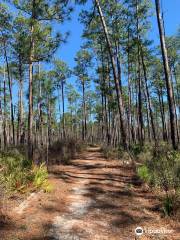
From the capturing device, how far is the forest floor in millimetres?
6555

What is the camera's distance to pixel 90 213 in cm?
802

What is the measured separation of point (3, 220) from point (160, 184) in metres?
5.01

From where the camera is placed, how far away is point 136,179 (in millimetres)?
11445

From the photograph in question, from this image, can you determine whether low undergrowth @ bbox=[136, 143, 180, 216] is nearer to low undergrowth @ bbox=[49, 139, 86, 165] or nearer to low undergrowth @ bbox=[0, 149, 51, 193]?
low undergrowth @ bbox=[0, 149, 51, 193]

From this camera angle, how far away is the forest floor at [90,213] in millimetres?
6555

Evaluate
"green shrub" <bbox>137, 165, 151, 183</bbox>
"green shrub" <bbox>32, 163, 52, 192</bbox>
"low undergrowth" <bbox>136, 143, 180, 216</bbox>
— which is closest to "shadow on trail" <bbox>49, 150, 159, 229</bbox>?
"green shrub" <bbox>137, 165, 151, 183</bbox>

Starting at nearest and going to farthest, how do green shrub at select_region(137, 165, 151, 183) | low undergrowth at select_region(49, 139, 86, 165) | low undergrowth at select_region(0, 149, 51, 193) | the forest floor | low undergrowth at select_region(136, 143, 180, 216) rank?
the forest floor, low undergrowth at select_region(136, 143, 180, 216), low undergrowth at select_region(0, 149, 51, 193), green shrub at select_region(137, 165, 151, 183), low undergrowth at select_region(49, 139, 86, 165)

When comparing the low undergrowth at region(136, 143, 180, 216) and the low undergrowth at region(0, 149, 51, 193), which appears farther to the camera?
the low undergrowth at region(0, 149, 51, 193)

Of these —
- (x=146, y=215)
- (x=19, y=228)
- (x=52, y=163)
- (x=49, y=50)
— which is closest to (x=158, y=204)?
(x=146, y=215)

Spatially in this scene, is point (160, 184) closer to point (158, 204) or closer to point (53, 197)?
point (158, 204)

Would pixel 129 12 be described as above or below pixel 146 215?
above

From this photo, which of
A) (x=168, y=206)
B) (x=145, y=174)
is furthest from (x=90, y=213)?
(x=145, y=174)

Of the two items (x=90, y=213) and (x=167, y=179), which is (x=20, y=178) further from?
(x=167, y=179)

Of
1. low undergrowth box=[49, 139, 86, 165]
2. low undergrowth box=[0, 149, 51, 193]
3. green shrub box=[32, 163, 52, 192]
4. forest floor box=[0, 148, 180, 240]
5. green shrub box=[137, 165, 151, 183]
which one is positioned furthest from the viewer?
low undergrowth box=[49, 139, 86, 165]
